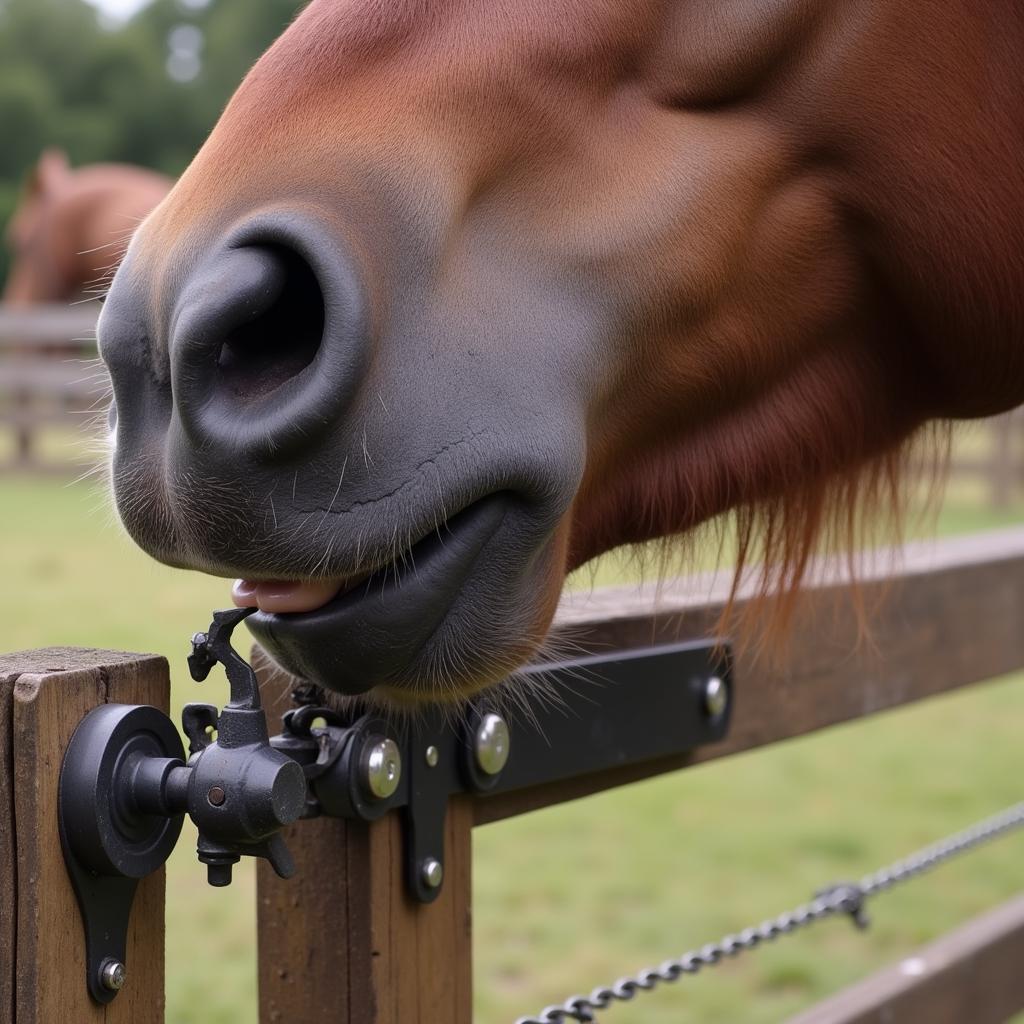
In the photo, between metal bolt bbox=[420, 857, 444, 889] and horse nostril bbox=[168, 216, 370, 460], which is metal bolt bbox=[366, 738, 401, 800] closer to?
metal bolt bbox=[420, 857, 444, 889]

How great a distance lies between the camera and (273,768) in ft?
2.71

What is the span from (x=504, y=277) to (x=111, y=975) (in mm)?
515

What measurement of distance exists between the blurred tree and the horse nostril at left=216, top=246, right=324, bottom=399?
105ft

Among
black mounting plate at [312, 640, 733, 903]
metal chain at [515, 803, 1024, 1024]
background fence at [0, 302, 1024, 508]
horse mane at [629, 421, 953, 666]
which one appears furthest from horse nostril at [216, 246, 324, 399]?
background fence at [0, 302, 1024, 508]

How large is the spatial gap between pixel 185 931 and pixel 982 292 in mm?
2681

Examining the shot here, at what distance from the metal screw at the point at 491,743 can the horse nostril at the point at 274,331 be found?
37 cm

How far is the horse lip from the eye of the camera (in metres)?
0.90

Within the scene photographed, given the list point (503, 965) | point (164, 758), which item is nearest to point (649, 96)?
point (164, 758)

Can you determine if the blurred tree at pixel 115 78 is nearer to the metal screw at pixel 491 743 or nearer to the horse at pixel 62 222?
the horse at pixel 62 222

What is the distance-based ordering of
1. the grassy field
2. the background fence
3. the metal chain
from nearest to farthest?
the metal chain, the grassy field, the background fence

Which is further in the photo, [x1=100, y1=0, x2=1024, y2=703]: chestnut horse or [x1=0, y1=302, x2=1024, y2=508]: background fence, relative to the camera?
[x1=0, y1=302, x2=1024, y2=508]: background fence

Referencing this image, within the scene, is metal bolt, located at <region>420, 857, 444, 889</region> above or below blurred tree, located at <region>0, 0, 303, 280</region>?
below

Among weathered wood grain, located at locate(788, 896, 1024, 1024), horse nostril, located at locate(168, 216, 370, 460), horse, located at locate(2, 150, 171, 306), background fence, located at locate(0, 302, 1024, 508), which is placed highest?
horse, located at locate(2, 150, 171, 306)

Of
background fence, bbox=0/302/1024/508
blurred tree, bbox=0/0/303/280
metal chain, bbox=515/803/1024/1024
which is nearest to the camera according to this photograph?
metal chain, bbox=515/803/1024/1024
